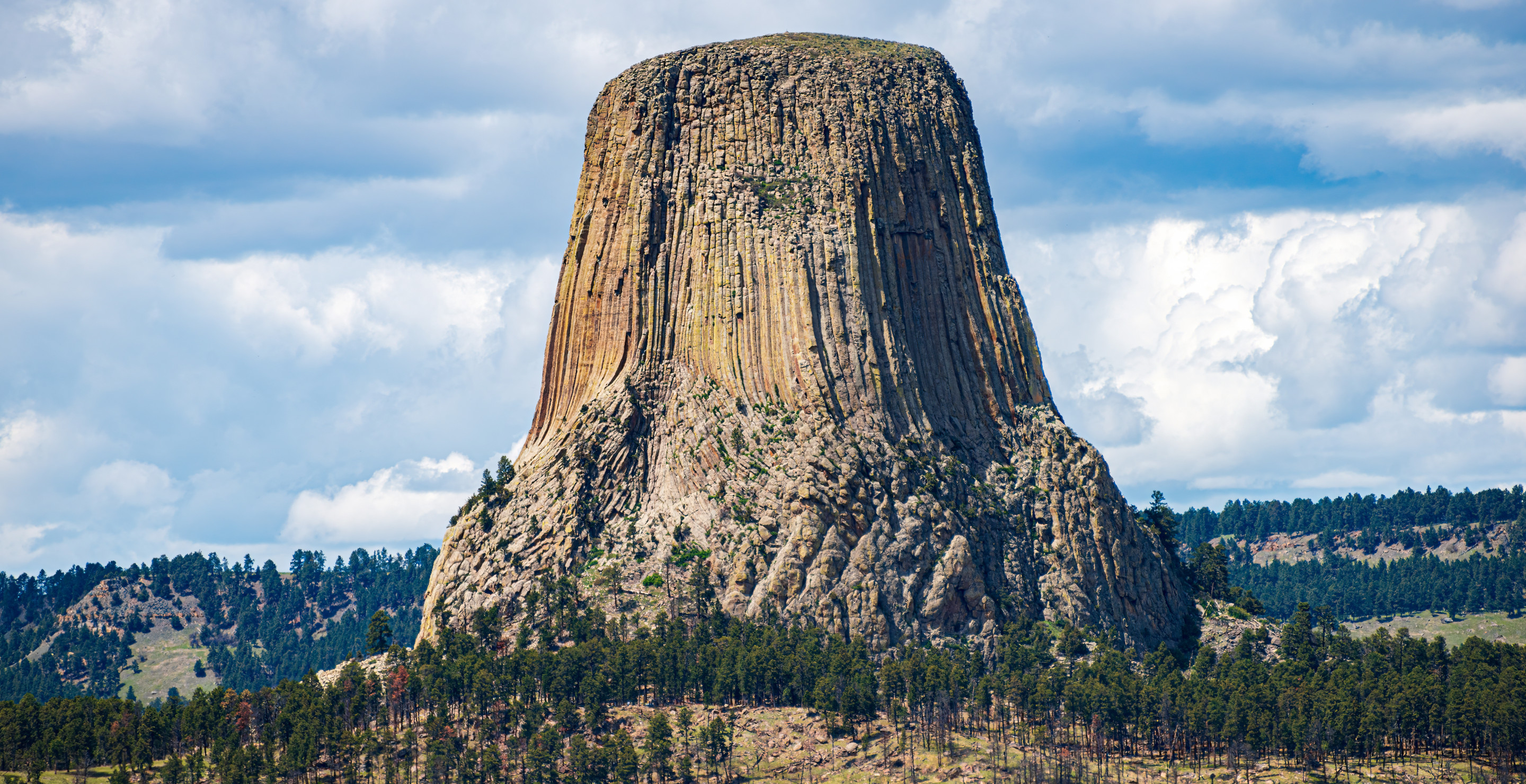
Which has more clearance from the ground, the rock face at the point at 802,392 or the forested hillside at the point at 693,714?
the rock face at the point at 802,392

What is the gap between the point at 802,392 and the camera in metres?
176

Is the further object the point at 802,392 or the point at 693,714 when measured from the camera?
the point at 802,392

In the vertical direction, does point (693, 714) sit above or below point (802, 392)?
below

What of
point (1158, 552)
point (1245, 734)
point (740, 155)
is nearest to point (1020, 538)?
point (1158, 552)

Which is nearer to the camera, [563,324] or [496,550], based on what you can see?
[496,550]

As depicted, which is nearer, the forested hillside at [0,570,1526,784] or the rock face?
the forested hillside at [0,570,1526,784]

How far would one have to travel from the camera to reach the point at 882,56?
195625 mm

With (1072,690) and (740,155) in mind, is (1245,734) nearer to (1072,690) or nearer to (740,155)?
(1072,690)

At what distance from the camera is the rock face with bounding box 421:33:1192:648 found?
167625mm

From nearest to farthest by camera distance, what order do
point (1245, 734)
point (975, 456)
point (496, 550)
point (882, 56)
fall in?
point (1245, 734) → point (496, 550) → point (975, 456) → point (882, 56)

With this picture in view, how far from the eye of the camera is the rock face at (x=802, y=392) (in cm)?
16762

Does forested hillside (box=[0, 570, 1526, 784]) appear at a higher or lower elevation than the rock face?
lower

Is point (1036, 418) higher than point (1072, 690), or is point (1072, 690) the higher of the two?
point (1036, 418)

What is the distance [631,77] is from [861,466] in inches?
2289
